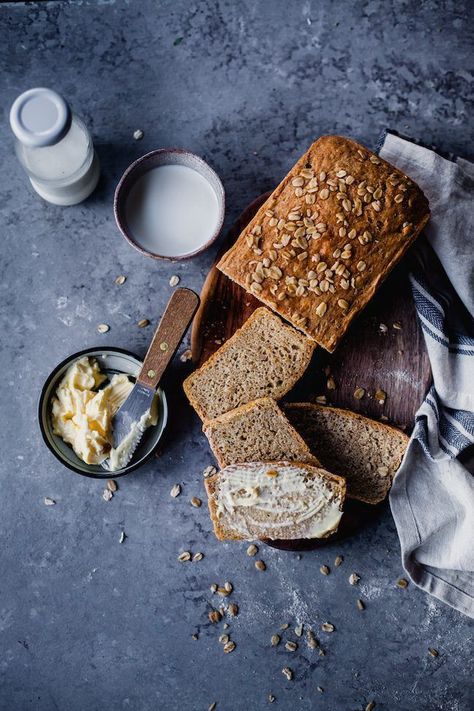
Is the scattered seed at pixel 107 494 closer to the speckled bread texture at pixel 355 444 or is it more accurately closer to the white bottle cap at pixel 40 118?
the speckled bread texture at pixel 355 444

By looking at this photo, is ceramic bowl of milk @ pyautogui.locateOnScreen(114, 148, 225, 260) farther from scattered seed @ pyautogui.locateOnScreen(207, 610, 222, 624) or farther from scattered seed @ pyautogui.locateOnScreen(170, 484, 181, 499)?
scattered seed @ pyautogui.locateOnScreen(207, 610, 222, 624)

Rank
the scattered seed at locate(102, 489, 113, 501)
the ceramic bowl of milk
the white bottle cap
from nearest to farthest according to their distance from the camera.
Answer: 1. the white bottle cap
2. the ceramic bowl of milk
3. the scattered seed at locate(102, 489, 113, 501)

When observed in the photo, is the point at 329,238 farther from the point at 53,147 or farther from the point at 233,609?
the point at 233,609

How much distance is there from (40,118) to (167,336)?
95 centimetres

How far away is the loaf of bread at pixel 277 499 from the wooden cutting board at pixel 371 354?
0.25 metres

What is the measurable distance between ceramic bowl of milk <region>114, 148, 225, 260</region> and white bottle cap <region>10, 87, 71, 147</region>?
36 cm

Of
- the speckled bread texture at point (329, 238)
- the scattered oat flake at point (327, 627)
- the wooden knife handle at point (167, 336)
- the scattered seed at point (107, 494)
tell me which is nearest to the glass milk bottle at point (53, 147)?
the wooden knife handle at point (167, 336)

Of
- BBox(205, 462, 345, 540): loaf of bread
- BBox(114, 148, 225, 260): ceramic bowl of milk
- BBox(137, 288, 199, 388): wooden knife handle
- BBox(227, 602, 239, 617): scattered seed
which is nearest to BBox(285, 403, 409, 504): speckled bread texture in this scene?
BBox(205, 462, 345, 540): loaf of bread

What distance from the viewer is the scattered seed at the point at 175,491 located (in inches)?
116

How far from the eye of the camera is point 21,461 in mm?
2998

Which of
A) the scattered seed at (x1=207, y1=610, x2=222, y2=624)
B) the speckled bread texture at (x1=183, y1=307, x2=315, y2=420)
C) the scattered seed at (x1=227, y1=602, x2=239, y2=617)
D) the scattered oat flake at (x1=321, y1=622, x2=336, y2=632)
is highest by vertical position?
the speckled bread texture at (x1=183, y1=307, x2=315, y2=420)

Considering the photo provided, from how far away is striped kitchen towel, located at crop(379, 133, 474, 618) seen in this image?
2.75 metres

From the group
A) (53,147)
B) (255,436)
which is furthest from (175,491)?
(53,147)

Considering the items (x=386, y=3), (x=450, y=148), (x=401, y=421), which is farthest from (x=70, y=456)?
(x=386, y=3)
